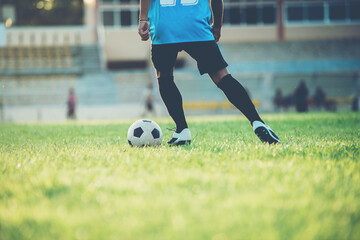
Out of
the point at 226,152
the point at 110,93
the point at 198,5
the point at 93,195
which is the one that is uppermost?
the point at 198,5

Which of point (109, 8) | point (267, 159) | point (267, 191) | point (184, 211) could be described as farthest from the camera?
point (109, 8)

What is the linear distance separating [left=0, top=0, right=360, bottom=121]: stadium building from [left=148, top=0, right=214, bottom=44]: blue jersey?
15.1m

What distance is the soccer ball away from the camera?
3.54 m

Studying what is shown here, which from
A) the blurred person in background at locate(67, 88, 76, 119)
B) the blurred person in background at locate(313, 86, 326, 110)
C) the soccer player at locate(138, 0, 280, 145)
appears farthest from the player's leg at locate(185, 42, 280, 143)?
the blurred person in background at locate(313, 86, 326, 110)

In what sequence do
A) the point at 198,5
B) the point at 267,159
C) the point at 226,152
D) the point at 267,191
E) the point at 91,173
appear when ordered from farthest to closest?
1. the point at 198,5
2. the point at 226,152
3. the point at 267,159
4. the point at 91,173
5. the point at 267,191

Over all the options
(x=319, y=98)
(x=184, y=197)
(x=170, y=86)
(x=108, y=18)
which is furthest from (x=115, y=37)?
(x=184, y=197)

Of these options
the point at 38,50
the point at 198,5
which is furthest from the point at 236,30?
the point at 198,5

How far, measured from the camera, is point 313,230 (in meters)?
1.27

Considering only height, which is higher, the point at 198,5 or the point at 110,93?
the point at 198,5

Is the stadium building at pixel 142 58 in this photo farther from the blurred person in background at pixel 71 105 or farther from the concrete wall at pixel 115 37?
the blurred person in background at pixel 71 105

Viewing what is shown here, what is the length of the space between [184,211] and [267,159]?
121 cm

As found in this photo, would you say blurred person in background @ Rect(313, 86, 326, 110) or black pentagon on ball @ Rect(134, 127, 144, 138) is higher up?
black pentagon on ball @ Rect(134, 127, 144, 138)

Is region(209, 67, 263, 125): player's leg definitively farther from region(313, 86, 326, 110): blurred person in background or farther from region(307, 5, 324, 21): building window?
region(307, 5, 324, 21): building window

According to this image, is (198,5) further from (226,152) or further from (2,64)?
(2,64)
